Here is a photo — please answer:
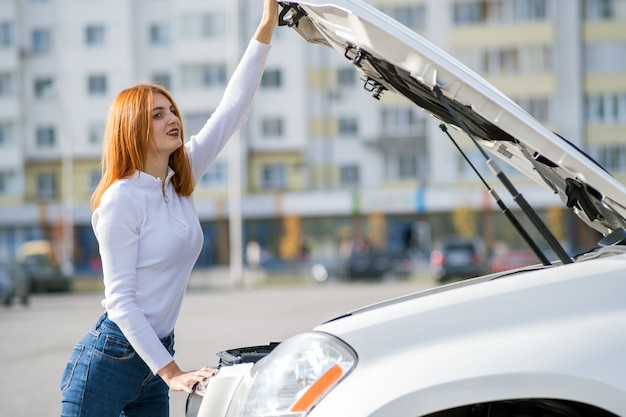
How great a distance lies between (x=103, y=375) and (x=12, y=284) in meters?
24.1

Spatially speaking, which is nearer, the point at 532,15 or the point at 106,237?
the point at 106,237

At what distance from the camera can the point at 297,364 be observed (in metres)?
2.47

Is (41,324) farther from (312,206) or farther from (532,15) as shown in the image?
(532,15)

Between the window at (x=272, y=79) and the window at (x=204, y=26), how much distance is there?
151 inches

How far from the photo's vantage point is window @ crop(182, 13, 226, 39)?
5422cm

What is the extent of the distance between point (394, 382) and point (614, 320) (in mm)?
596

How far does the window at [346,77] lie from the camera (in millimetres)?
53188

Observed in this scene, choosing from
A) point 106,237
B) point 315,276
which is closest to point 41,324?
point 106,237

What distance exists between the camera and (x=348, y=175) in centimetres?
5319

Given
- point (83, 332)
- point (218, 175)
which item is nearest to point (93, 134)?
point (218, 175)

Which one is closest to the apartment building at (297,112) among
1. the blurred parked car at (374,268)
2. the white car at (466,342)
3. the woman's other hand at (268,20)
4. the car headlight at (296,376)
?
the blurred parked car at (374,268)

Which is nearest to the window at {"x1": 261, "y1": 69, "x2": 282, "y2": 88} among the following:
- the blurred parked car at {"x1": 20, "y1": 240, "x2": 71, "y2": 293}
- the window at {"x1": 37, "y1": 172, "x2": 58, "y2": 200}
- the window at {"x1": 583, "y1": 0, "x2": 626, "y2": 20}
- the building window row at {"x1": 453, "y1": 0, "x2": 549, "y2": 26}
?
the building window row at {"x1": 453, "y1": 0, "x2": 549, "y2": 26}

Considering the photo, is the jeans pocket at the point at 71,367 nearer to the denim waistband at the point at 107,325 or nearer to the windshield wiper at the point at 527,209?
the denim waistband at the point at 107,325

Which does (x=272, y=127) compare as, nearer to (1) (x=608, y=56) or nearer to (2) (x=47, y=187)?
(2) (x=47, y=187)
